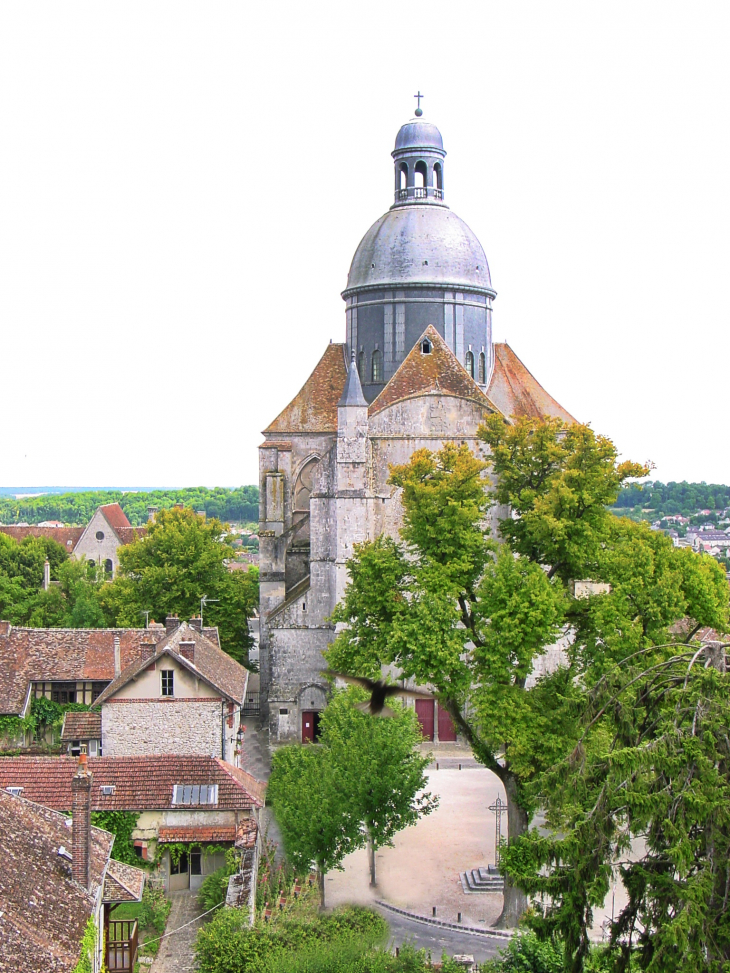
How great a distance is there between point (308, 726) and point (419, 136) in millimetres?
24885

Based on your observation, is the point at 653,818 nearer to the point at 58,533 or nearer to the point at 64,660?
the point at 64,660

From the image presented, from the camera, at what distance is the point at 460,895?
105 ft

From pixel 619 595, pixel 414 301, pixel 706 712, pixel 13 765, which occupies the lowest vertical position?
pixel 13 765

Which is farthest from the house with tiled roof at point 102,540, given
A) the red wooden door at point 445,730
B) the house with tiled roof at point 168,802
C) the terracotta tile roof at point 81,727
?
the house with tiled roof at point 168,802

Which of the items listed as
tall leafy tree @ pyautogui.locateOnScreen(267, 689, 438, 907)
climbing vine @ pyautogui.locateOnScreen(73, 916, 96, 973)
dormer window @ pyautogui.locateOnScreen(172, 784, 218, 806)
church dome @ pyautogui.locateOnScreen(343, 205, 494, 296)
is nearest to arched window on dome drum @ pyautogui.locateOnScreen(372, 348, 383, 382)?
church dome @ pyautogui.locateOnScreen(343, 205, 494, 296)

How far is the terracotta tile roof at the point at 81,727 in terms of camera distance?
37.0 meters

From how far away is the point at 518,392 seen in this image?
53.7 metres

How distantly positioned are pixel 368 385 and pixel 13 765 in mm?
25892

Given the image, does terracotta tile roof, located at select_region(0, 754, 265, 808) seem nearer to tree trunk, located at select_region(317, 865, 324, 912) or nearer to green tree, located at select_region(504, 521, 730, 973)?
tree trunk, located at select_region(317, 865, 324, 912)

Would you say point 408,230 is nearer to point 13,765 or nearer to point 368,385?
point 368,385

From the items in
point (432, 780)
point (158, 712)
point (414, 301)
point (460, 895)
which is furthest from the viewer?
point (414, 301)

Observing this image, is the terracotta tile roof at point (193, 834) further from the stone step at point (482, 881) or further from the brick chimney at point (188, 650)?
the brick chimney at point (188, 650)

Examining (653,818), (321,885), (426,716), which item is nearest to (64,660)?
(426,716)

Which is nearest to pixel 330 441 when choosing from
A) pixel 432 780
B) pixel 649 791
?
pixel 432 780
